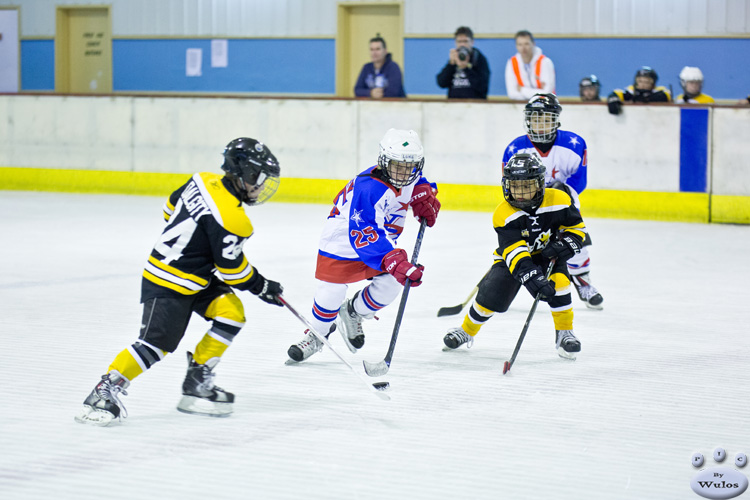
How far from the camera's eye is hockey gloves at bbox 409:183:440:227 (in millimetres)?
4164

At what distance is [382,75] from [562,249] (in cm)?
593

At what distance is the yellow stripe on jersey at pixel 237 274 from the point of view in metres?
3.14

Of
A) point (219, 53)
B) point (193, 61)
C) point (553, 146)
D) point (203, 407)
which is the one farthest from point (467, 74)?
point (203, 407)

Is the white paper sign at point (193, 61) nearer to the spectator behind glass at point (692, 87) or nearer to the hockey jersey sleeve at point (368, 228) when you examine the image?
the spectator behind glass at point (692, 87)

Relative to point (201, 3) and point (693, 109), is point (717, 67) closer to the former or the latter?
point (693, 109)

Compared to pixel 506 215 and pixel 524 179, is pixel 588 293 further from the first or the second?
Answer: pixel 524 179

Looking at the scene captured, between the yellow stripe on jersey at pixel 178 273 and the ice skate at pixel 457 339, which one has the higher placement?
the yellow stripe on jersey at pixel 178 273

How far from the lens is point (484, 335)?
14.9 ft

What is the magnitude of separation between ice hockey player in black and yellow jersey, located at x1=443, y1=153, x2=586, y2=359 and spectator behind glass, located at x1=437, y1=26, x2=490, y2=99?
16.9ft

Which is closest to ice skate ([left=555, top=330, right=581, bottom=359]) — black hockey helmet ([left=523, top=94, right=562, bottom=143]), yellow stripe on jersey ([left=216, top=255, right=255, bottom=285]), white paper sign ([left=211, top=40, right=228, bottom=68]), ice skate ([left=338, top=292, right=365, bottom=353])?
ice skate ([left=338, top=292, right=365, bottom=353])

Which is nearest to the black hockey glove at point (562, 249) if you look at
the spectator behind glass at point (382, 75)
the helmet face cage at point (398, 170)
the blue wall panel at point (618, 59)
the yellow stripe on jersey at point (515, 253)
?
the yellow stripe on jersey at point (515, 253)

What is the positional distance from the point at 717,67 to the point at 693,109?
A: 9.63ft

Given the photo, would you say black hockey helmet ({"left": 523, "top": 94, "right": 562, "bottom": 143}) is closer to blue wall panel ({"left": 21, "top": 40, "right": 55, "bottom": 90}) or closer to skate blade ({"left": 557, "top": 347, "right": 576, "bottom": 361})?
skate blade ({"left": 557, "top": 347, "right": 576, "bottom": 361})

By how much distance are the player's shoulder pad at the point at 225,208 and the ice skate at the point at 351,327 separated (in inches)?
42.6
